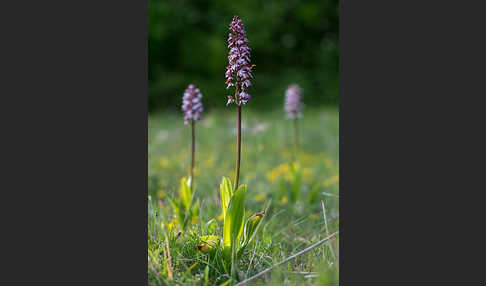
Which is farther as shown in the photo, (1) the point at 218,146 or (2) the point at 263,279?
(1) the point at 218,146

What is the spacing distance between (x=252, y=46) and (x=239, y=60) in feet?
36.8

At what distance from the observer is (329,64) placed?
17.3 m

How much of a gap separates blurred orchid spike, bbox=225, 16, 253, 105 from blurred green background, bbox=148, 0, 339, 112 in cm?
A: 1125

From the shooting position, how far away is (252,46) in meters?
13.6

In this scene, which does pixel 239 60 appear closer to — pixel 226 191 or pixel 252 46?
pixel 226 191

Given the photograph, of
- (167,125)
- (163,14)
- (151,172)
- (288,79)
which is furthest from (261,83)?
(151,172)

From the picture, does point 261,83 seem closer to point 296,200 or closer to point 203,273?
point 296,200

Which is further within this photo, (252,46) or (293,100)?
(252,46)

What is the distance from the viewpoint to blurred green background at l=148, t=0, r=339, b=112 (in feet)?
47.7

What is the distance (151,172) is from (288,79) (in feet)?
37.6

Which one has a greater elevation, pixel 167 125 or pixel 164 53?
pixel 164 53

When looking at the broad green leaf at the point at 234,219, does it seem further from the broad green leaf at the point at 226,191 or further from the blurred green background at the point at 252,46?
the blurred green background at the point at 252,46

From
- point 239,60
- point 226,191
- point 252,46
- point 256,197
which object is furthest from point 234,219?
point 252,46

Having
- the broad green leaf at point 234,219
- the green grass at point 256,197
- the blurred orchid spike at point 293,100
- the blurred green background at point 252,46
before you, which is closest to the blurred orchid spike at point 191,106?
the green grass at point 256,197
